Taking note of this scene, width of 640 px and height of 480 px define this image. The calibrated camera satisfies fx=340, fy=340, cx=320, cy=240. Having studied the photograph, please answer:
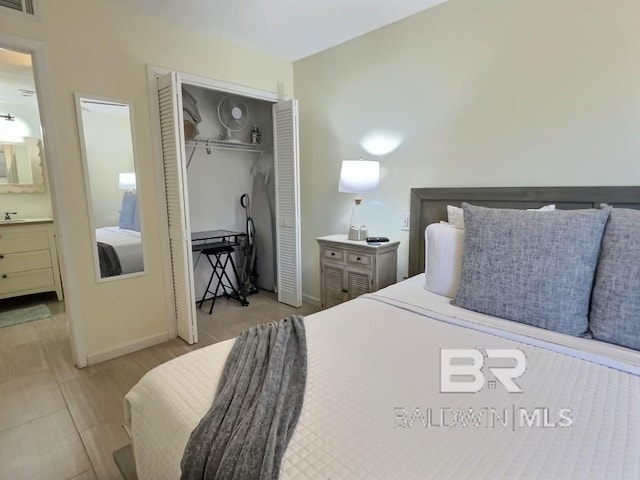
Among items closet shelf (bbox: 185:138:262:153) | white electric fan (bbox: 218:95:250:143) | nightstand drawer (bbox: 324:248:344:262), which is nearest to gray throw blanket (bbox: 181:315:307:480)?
nightstand drawer (bbox: 324:248:344:262)

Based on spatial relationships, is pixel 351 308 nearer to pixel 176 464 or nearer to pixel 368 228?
pixel 176 464

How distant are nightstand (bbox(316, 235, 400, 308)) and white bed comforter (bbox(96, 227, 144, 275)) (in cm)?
150

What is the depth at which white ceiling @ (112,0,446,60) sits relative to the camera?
2.45 meters

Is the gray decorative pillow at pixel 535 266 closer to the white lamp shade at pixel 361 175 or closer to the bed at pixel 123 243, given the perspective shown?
the white lamp shade at pixel 361 175

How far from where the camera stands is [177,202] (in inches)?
107

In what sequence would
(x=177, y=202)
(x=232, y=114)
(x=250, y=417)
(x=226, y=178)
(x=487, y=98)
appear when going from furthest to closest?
(x=226, y=178) → (x=232, y=114) → (x=177, y=202) → (x=487, y=98) → (x=250, y=417)

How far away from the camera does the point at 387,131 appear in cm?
286

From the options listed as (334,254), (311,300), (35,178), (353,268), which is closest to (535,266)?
(353,268)

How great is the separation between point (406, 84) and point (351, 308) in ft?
6.32

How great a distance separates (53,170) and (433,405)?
268 centimetres

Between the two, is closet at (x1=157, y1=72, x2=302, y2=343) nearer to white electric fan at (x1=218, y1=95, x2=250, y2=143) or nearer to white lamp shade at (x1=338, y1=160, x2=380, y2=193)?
white electric fan at (x1=218, y1=95, x2=250, y2=143)

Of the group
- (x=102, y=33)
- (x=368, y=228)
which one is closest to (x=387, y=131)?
(x=368, y=228)

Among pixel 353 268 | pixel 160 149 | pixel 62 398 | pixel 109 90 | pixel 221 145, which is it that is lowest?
pixel 62 398

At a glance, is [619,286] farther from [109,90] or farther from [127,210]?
[109,90]
